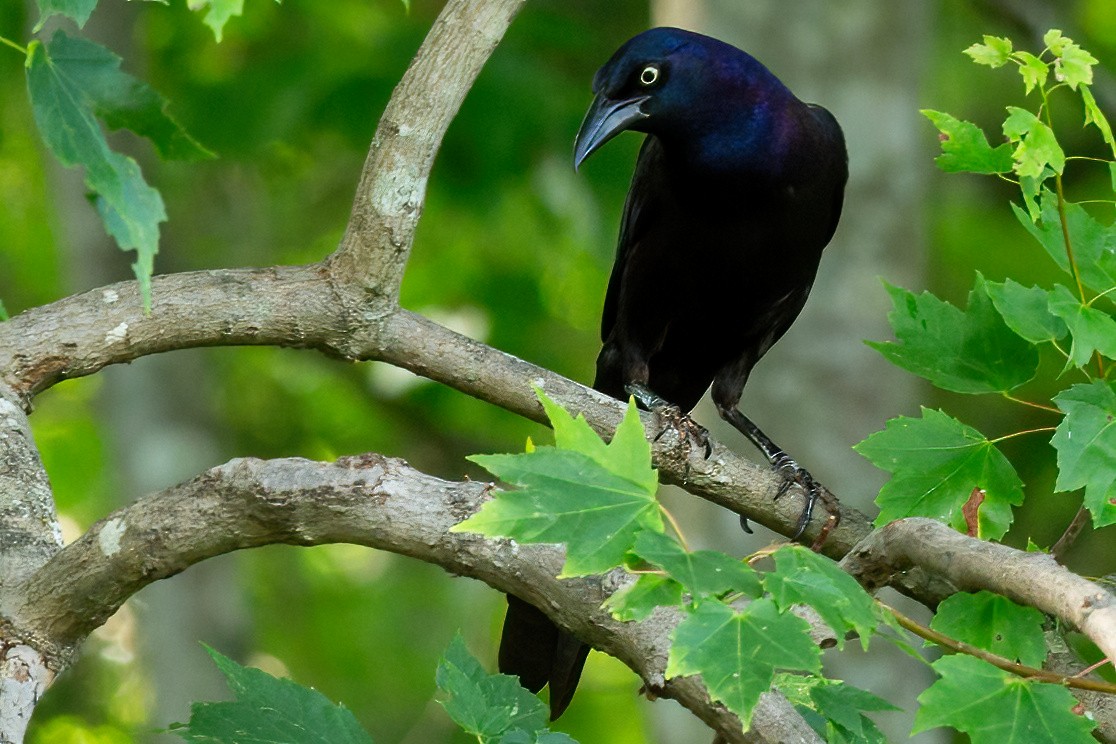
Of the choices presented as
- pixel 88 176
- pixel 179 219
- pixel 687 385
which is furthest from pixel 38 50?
pixel 179 219

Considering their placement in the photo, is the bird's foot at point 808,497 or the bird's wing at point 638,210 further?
the bird's wing at point 638,210

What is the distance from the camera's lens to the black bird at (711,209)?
11.7ft

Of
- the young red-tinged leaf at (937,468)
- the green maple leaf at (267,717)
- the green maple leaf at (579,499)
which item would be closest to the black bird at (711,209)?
the young red-tinged leaf at (937,468)

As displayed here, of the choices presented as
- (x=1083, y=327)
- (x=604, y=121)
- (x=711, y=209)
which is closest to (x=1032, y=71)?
(x=1083, y=327)

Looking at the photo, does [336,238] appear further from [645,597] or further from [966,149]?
[645,597]

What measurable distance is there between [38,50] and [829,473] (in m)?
3.40

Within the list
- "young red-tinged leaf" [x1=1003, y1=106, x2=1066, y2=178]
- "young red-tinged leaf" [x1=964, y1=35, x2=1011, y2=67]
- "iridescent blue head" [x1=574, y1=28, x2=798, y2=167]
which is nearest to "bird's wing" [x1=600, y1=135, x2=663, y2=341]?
"iridescent blue head" [x1=574, y1=28, x2=798, y2=167]

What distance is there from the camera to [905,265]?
16.0 feet

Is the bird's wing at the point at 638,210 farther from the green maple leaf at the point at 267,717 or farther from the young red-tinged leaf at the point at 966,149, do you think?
the green maple leaf at the point at 267,717

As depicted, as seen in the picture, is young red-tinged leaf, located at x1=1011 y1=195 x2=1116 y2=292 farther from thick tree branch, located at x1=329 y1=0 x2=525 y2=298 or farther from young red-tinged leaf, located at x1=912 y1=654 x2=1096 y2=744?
thick tree branch, located at x1=329 y1=0 x2=525 y2=298

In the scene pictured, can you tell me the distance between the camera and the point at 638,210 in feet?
13.3

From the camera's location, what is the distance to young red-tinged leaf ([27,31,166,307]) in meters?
1.73

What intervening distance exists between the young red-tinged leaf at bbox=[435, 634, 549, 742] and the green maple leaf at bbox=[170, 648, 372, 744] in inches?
5.7

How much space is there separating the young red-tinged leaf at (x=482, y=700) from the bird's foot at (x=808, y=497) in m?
0.77
